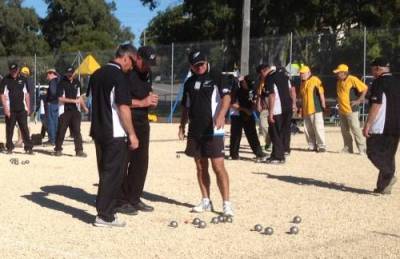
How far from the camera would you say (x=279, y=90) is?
13.9 meters

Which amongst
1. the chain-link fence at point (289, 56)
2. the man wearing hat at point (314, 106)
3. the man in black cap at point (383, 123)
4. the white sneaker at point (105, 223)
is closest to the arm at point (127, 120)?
the white sneaker at point (105, 223)

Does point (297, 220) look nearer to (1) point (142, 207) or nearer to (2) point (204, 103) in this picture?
(2) point (204, 103)

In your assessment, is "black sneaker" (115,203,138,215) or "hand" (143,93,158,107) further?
"hand" (143,93,158,107)

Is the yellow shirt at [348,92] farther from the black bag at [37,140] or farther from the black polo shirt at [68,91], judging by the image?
the black bag at [37,140]

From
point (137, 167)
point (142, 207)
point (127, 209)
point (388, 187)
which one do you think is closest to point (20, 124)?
point (137, 167)

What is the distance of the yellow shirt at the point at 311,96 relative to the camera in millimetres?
16062

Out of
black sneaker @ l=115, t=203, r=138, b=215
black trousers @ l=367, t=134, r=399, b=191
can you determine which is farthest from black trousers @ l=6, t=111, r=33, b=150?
black trousers @ l=367, t=134, r=399, b=191

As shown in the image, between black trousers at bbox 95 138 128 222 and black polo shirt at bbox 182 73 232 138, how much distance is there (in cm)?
102

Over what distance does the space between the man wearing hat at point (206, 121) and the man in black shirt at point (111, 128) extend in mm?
943

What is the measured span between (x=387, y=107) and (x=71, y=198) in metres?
4.36

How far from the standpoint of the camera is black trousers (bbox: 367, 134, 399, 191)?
10.1m

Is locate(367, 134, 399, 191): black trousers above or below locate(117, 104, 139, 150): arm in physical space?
below

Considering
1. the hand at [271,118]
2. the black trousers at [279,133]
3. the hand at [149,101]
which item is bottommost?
the black trousers at [279,133]

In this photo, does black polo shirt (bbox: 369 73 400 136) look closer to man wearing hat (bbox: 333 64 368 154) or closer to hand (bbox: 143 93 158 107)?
hand (bbox: 143 93 158 107)
